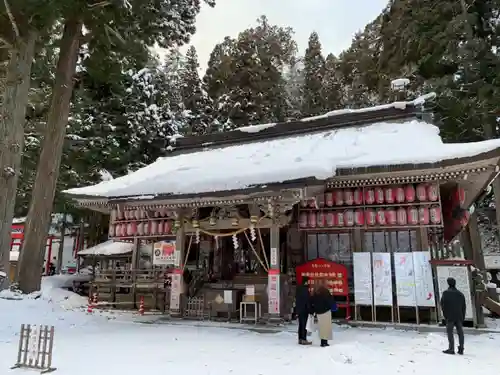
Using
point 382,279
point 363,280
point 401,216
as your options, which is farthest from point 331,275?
point 401,216

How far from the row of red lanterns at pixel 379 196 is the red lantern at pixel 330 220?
29 cm

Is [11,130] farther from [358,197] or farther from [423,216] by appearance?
[423,216]

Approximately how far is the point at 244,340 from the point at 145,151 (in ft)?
62.6

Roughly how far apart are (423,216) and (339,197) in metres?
2.27

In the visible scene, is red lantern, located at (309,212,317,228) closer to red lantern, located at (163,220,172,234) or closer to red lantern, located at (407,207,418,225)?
red lantern, located at (407,207,418,225)

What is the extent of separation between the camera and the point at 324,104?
97.7 feet

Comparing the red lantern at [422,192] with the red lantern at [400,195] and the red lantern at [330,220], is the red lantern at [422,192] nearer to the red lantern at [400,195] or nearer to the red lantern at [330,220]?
the red lantern at [400,195]

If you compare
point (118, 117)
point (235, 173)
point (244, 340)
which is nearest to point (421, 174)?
point (235, 173)

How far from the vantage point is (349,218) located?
10945mm

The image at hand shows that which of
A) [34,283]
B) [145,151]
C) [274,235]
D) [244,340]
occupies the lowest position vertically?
[244,340]

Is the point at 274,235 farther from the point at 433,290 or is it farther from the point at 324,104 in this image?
the point at 324,104

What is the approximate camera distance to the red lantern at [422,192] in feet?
33.6

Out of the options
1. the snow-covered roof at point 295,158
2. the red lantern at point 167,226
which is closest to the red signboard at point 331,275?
the snow-covered roof at point 295,158

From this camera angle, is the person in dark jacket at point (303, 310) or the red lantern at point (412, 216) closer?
the person in dark jacket at point (303, 310)
